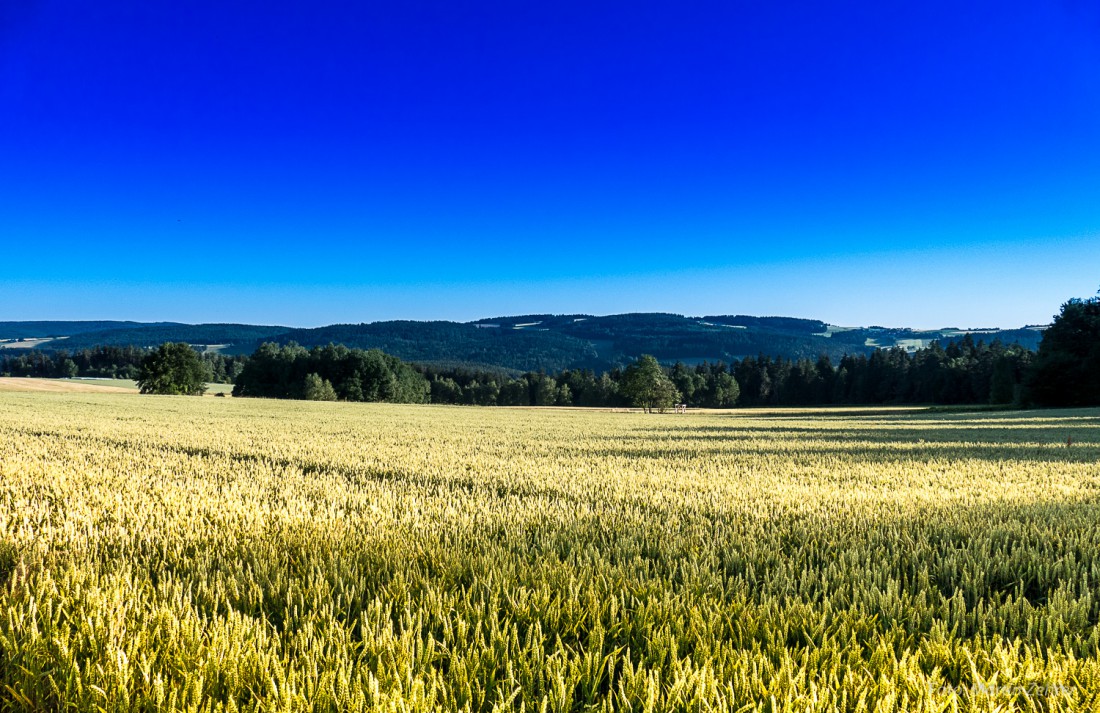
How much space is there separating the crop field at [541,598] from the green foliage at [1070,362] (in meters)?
67.6

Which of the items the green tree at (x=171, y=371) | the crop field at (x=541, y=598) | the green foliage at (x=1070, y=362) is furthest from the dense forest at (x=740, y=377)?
the crop field at (x=541, y=598)

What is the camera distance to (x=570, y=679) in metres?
2.51

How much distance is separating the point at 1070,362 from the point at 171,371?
355ft

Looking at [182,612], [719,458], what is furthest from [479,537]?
[719,458]

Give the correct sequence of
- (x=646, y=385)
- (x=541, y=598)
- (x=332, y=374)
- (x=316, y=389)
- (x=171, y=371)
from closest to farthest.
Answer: (x=541, y=598) < (x=646, y=385) < (x=171, y=371) < (x=316, y=389) < (x=332, y=374)

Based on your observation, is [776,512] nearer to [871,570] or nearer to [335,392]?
[871,570]

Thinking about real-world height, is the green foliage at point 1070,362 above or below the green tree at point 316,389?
above

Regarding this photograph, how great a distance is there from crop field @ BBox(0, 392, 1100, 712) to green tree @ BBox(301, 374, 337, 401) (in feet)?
319

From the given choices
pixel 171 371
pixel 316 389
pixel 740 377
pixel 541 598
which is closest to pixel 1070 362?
pixel 541 598

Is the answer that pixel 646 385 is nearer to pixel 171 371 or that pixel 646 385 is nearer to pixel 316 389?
pixel 316 389

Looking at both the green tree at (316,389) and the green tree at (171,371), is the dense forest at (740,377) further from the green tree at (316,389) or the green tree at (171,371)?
the green tree at (171,371)

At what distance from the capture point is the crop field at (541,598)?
2406mm

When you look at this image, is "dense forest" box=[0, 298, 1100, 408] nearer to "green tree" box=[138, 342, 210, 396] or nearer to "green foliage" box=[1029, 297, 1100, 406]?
"green foliage" box=[1029, 297, 1100, 406]

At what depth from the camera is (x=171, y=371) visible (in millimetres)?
88938
